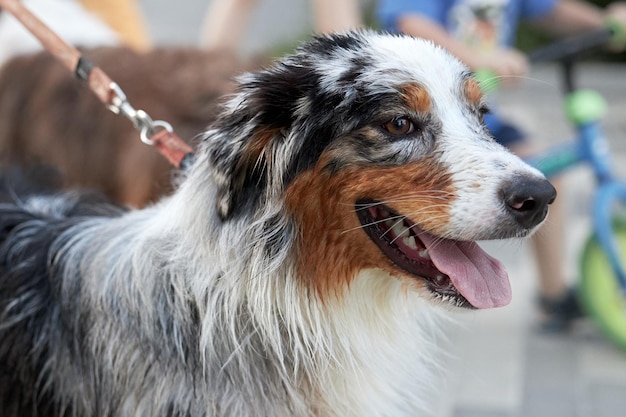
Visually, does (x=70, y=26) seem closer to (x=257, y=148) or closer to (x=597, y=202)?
(x=597, y=202)

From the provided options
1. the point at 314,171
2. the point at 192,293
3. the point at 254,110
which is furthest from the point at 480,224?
the point at 192,293

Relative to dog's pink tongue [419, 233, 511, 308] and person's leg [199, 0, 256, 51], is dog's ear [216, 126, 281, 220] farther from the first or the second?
person's leg [199, 0, 256, 51]

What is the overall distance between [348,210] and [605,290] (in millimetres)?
2777

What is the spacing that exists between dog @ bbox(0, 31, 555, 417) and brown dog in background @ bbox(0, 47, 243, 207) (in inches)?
→ 53.1

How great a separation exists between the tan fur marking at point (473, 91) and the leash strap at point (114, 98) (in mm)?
834

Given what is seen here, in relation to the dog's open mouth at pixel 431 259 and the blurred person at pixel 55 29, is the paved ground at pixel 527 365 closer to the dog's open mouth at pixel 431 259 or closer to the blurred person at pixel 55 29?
the dog's open mouth at pixel 431 259

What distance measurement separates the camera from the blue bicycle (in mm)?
4430

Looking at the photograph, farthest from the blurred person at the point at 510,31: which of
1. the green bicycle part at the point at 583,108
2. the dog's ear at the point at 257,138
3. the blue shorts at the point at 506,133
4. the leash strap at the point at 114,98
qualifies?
the dog's ear at the point at 257,138

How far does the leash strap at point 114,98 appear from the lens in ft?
8.95

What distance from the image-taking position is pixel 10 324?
242 centimetres

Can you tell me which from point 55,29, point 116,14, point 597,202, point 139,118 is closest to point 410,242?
point 139,118

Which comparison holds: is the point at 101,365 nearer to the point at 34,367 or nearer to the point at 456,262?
the point at 34,367

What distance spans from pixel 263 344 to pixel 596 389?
260 cm

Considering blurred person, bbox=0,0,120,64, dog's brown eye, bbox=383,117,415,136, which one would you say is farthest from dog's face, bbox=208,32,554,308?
blurred person, bbox=0,0,120,64
